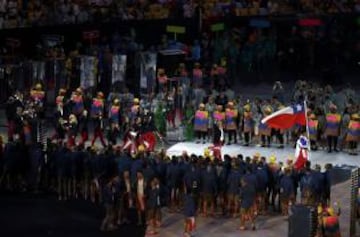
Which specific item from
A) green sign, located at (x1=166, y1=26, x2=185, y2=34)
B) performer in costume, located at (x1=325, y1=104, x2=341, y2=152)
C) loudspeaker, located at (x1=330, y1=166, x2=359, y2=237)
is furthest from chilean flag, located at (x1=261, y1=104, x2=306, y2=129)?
green sign, located at (x1=166, y1=26, x2=185, y2=34)

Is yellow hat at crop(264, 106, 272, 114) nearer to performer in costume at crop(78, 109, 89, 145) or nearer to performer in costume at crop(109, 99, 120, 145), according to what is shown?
performer in costume at crop(109, 99, 120, 145)

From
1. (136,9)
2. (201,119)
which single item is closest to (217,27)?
(136,9)

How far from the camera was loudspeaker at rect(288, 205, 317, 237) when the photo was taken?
83.5ft

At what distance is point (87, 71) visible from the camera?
37.7 m

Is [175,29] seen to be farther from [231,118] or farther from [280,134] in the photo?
[280,134]

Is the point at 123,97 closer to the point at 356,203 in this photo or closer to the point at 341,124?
the point at 341,124

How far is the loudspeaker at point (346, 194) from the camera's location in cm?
2697

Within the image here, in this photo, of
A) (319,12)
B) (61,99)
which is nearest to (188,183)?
(61,99)

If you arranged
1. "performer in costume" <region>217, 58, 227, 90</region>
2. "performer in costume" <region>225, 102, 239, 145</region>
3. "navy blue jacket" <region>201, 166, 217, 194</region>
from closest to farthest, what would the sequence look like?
"navy blue jacket" <region>201, 166, 217, 194</region>, "performer in costume" <region>225, 102, 239, 145</region>, "performer in costume" <region>217, 58, 227, 90</region>

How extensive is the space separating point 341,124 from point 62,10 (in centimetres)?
1289

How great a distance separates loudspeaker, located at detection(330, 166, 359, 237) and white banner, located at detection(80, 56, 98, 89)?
10.1 m

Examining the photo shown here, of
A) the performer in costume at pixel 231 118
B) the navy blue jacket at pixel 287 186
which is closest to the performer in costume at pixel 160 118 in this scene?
the performer in costume at pixel 231 118

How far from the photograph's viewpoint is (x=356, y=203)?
2717 cm

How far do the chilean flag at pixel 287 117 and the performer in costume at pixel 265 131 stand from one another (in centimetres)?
119
